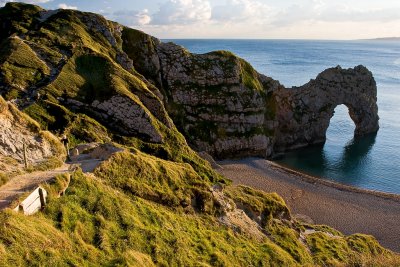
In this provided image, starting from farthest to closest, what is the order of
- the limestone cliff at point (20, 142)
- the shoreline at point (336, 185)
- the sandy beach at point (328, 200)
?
the shoreline at point (336, 185) < the sandy beach at point (328, 200) < the limestone cliff at point (20, 142)

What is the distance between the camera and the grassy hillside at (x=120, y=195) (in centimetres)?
1775

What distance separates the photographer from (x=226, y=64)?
7881 cm

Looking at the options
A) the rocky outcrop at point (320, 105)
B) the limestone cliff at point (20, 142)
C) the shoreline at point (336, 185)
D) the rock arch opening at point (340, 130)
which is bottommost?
the shoreline at point (336, 185)

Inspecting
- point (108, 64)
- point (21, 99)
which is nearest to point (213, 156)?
point (108, 64)

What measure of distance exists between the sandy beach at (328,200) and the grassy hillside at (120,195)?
36.7 feet

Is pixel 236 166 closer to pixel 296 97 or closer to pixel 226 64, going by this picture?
pixel 226 64

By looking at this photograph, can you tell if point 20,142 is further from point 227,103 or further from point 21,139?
point 227,103

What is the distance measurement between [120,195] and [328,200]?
4428 cm

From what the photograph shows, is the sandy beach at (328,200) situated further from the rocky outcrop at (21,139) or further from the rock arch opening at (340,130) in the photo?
the rocky outcrop at (21,139)

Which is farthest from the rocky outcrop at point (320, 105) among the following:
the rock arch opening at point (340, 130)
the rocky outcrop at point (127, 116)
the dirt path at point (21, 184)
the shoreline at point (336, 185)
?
the dirt path at point (21, 184)

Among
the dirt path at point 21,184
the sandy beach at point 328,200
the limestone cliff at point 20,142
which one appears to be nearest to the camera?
the dirt path at point 21,184

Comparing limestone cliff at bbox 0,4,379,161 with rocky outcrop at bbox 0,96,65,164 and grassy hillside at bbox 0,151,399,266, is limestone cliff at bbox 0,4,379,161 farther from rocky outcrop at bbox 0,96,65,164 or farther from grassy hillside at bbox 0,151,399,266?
grassy hillside at bbox 0,151,399,266

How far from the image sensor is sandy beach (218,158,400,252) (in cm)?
4906

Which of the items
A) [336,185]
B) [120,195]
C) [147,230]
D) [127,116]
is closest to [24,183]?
[120,195]
